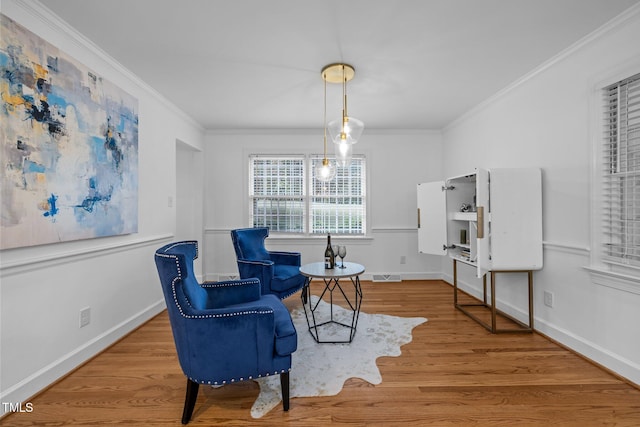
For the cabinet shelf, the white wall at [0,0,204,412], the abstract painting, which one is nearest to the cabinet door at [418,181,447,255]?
the cabinet shelf

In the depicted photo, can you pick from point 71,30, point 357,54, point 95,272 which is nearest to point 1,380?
point 95,272

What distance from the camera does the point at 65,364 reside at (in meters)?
2.15

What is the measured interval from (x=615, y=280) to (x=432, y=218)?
192cm

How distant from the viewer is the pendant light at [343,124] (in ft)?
8.54

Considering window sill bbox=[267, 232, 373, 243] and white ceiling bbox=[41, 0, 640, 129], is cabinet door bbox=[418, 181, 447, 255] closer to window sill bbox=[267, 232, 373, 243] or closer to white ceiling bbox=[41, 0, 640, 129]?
window sill bbox=[267, 232, 373, 243]

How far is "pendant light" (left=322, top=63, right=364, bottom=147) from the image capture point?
8.54 ft

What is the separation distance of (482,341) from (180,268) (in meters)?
2.62

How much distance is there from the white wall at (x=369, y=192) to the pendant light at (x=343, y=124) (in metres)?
2.03

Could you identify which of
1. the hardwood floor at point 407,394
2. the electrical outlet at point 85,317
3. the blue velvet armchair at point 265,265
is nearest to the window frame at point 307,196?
the blue velvet armchair at point 265,265

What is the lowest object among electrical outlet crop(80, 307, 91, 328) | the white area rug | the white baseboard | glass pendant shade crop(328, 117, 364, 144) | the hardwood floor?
the hardwood floor

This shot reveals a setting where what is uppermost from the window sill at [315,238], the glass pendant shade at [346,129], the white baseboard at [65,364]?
the glass pendant shade at [346,129]

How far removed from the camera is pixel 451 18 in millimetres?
2088

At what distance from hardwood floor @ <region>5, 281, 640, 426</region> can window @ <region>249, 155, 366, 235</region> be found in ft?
8.55

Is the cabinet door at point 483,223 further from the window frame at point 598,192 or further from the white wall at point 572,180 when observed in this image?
the window frame at point 598,192
